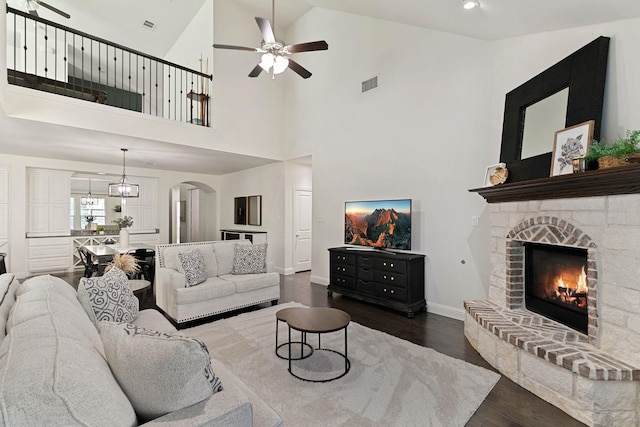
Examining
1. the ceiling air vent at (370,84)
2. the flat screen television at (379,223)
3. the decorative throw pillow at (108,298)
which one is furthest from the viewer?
the ceiling air vent at (370,84)

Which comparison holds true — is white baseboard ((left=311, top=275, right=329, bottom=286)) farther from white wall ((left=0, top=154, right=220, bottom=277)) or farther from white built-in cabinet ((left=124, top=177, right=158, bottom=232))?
white wall ((left=0, top=154, right=220, bottom=277))

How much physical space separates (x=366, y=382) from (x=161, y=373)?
6.05 feet

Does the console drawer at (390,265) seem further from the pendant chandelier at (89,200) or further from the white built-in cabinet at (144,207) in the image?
the pendant chandelier at (89,200)

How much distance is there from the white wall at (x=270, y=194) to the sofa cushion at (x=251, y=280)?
2.36 meters

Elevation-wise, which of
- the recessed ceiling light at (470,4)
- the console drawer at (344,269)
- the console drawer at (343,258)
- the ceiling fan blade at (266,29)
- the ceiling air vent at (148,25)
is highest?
the ceiling air vent at (148,25)

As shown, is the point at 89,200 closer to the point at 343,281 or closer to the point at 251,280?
the point at 251,280

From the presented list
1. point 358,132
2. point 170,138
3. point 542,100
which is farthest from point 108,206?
point 542,100

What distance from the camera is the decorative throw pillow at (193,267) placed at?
12.8 ft

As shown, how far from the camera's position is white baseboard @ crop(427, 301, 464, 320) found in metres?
3.96

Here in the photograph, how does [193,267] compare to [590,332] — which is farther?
[193,267]

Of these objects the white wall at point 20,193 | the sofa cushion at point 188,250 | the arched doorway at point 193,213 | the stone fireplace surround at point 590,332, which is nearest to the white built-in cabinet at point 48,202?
the white wall at point 20,193

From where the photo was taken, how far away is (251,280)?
4.25m

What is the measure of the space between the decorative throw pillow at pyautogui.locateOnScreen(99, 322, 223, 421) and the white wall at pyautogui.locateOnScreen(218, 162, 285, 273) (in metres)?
5.64

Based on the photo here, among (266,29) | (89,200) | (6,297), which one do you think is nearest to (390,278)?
(266,29)
